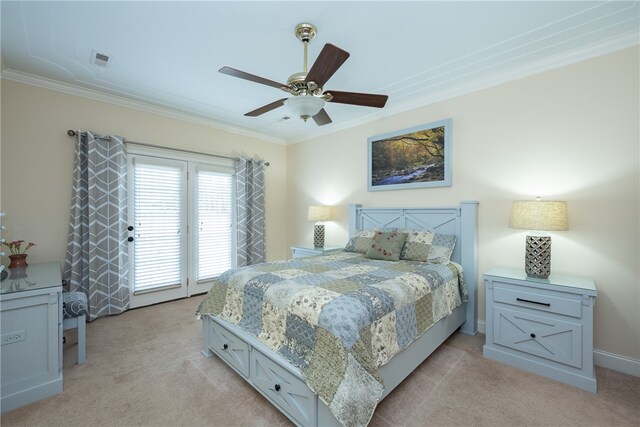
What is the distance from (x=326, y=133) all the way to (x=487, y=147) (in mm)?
2506

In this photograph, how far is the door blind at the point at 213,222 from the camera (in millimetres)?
4250

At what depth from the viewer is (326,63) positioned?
5.83 feet

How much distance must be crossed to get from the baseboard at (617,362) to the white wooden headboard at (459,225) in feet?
3.07

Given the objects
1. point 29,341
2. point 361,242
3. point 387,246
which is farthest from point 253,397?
point 361,242

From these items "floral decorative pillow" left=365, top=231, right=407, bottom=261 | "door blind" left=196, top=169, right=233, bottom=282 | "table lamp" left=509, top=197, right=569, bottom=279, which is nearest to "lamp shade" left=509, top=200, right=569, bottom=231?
"table lamp" left=509, top=197, right=569, bottom=279

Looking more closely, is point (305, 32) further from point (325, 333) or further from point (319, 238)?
point (319, 238)

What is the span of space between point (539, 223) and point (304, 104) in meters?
2.17

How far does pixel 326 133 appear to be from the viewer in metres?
4.65

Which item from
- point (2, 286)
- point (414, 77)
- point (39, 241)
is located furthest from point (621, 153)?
point (39, 241)

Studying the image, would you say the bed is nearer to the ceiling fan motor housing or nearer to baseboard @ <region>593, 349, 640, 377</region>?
baseboard @ <region>593, 349, 640, 377</region>

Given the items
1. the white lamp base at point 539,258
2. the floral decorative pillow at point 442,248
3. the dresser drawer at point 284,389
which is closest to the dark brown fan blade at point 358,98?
the floral decorative pillow at point 442,248

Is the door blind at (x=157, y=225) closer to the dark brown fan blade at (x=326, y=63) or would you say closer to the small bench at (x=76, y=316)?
the small bench at (x=76, y=316)

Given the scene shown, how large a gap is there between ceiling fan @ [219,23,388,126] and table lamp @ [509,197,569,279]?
1562 mm

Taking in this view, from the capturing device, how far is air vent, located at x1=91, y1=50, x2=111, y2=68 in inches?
100
